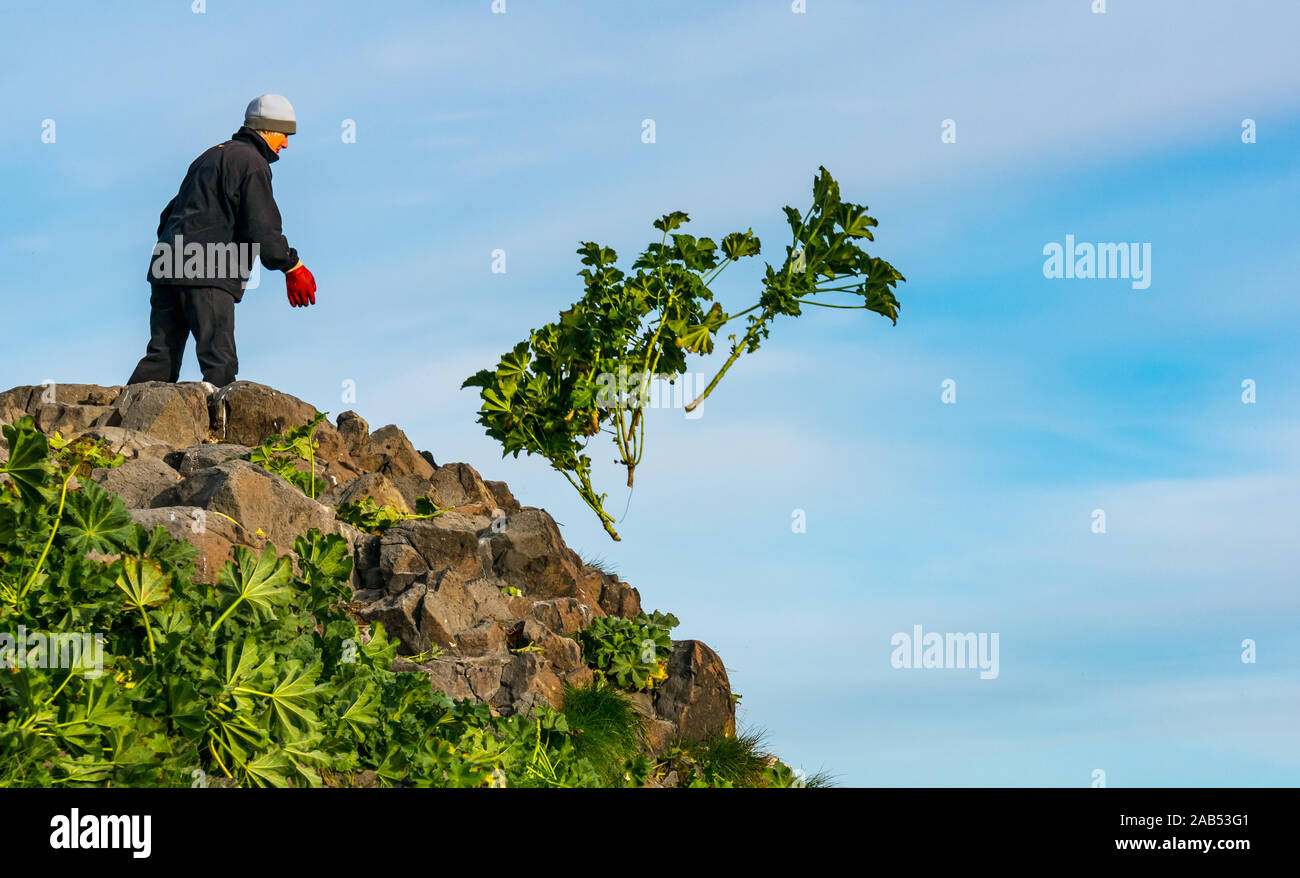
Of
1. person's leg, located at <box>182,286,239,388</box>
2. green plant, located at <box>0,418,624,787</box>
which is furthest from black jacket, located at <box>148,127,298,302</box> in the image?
green plant, located at <box>0,418,624,787</box>

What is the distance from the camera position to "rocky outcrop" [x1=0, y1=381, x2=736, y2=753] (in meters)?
9.17

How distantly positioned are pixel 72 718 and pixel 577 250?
24.7 ft

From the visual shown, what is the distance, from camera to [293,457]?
11.6 m

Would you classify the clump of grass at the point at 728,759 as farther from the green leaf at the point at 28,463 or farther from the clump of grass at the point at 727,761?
the green leaf at the point at 28,463

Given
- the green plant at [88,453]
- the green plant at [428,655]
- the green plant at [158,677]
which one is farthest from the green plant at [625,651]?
the green plant at [88,453]

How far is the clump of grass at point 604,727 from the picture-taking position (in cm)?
904

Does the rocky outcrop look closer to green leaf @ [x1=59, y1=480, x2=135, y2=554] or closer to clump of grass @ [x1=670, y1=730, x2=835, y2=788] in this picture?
clump of grass @ [x1=670, y1=730, x2=835, y2=788]

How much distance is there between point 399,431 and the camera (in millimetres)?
13664

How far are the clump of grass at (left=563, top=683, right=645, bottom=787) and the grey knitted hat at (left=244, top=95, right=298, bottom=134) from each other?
26.2 feet

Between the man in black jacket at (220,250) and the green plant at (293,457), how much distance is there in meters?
2.40

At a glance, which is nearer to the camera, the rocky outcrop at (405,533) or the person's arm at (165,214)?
the rocky outcrop at (405,533)
